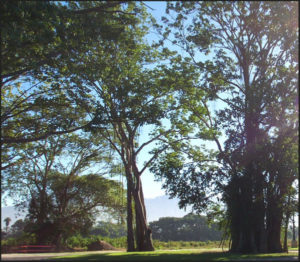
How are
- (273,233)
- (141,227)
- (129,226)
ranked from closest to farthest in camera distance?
1. (273,233)
2. (141,227)
3. (129,226)

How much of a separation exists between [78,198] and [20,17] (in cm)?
2246

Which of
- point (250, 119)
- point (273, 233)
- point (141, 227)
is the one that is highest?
point (250, 119)

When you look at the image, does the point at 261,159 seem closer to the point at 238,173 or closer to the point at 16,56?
the point at 238,173

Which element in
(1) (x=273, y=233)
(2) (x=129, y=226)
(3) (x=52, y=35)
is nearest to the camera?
(3) (x=52, y=35)

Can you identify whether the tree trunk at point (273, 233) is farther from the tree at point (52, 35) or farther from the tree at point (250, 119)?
the tree at point (52, 35)

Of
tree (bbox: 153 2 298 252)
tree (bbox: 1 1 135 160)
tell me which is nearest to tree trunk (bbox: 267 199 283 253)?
tree (bbox: 153 2 298 252)

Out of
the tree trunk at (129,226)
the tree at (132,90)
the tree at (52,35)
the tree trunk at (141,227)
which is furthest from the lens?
the tree trunk at (129,226)

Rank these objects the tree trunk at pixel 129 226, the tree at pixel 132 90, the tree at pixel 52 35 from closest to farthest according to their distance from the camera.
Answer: the tree at pixel 52 35, the tree at pixel 132 90, the tree trunk at pixel 129 226

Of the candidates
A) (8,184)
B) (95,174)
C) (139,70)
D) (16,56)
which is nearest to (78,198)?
(95,174)

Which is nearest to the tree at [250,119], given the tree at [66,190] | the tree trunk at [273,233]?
the tree trunk at [273,233]

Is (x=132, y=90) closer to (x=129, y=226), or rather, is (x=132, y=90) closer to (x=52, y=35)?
(x=52, y=35)

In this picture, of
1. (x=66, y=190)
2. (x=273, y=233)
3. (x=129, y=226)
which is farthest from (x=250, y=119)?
(x=66, y=190)

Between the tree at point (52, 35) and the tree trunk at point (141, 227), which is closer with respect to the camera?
the tree at point (52, 35)

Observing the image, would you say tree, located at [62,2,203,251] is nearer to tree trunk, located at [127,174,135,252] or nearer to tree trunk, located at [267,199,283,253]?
tree trunk, located at [127,174,135,252]
